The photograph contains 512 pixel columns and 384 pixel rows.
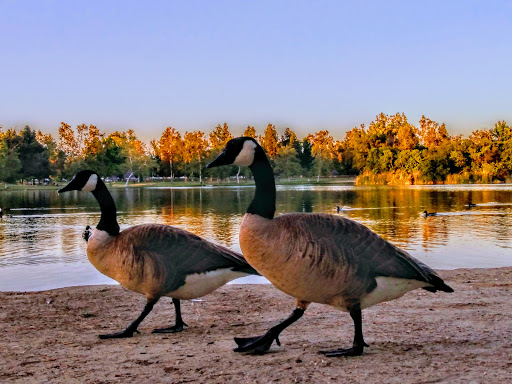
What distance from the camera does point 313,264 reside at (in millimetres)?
5336

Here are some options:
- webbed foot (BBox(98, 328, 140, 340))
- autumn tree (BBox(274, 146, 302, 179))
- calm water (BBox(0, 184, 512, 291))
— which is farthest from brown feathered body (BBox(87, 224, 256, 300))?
autumn tree (BBox(274, 146, 302, 179))

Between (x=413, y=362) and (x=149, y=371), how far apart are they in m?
2.57

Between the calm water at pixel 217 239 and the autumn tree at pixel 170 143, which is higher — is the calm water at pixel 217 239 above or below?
below

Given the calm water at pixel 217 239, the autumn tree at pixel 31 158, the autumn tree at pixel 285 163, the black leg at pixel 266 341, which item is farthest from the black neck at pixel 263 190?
the autumn tree at pixel 285 163

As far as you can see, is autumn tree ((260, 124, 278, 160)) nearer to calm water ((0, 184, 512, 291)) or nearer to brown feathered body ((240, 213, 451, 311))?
calm water ((0, 184, 512, 291))

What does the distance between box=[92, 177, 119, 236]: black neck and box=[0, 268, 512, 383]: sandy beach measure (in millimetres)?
1422

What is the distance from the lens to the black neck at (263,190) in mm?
5578

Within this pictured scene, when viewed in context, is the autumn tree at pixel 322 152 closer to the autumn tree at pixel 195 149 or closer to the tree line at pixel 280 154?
the tree line at pixel 280 154

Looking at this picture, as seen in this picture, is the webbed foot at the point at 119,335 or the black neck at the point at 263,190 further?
the webbed foot at the point at 119,335

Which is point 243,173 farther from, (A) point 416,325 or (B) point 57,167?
(A) point 416,325

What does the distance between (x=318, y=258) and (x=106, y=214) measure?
10.8ft

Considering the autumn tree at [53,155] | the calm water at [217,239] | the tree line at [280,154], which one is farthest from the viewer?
the autumn tree at [53,155]

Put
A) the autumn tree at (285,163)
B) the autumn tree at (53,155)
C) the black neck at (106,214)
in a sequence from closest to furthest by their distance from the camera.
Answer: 1. the black neck at (106,214)
2. the autumn tree at (53,155)
3. the autumn tree at (285,163)

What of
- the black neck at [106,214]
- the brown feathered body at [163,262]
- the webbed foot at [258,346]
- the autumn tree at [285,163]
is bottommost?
the webbed foot at [258,346]
